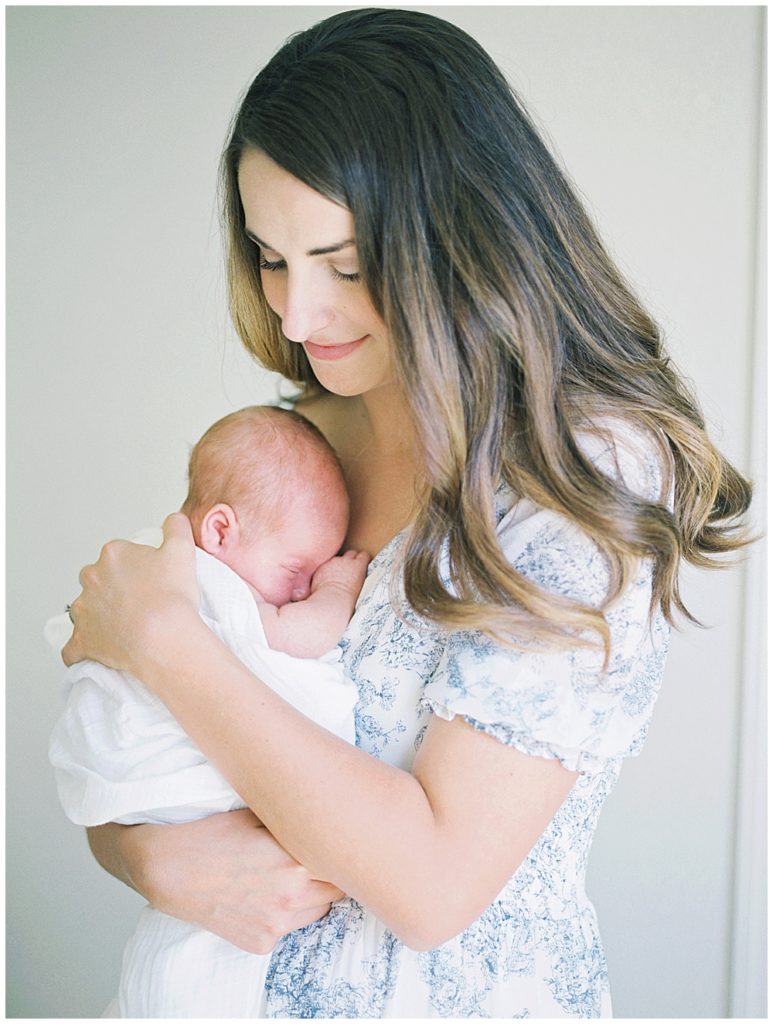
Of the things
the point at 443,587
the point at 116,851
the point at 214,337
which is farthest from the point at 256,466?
the point at 214,337

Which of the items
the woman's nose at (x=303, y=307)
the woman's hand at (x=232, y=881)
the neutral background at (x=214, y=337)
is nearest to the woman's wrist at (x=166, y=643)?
the woman's hand at (x=232, y=881)

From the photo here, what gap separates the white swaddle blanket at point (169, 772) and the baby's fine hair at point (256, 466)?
18 cm

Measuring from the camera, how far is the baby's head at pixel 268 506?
1476 mm

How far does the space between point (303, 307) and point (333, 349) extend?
4.5 inches

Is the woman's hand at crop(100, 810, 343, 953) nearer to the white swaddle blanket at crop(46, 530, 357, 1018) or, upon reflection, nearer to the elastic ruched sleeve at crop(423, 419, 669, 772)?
the white swaddle blanket at crop(46, 530, 357, 1018)

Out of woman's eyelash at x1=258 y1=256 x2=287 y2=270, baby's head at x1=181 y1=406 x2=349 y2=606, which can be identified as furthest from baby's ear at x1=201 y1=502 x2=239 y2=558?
woman's eyelash at x1=258 y1=256 x2=287 y2=270

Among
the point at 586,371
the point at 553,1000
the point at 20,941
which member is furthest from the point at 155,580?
the point at 20,941

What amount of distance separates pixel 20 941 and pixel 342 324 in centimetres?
221

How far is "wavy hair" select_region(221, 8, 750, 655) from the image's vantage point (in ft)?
3.75

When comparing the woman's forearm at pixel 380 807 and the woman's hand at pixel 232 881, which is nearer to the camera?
the woman's forearm at pixel 380 807

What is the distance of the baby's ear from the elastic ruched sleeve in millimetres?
424

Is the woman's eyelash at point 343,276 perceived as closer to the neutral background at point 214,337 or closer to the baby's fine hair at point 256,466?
the baby's fine hair at point 256,466

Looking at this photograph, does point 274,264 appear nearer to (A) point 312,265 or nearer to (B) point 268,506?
(A) point 312,265

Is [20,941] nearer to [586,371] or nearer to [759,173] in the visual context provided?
[586,371]
